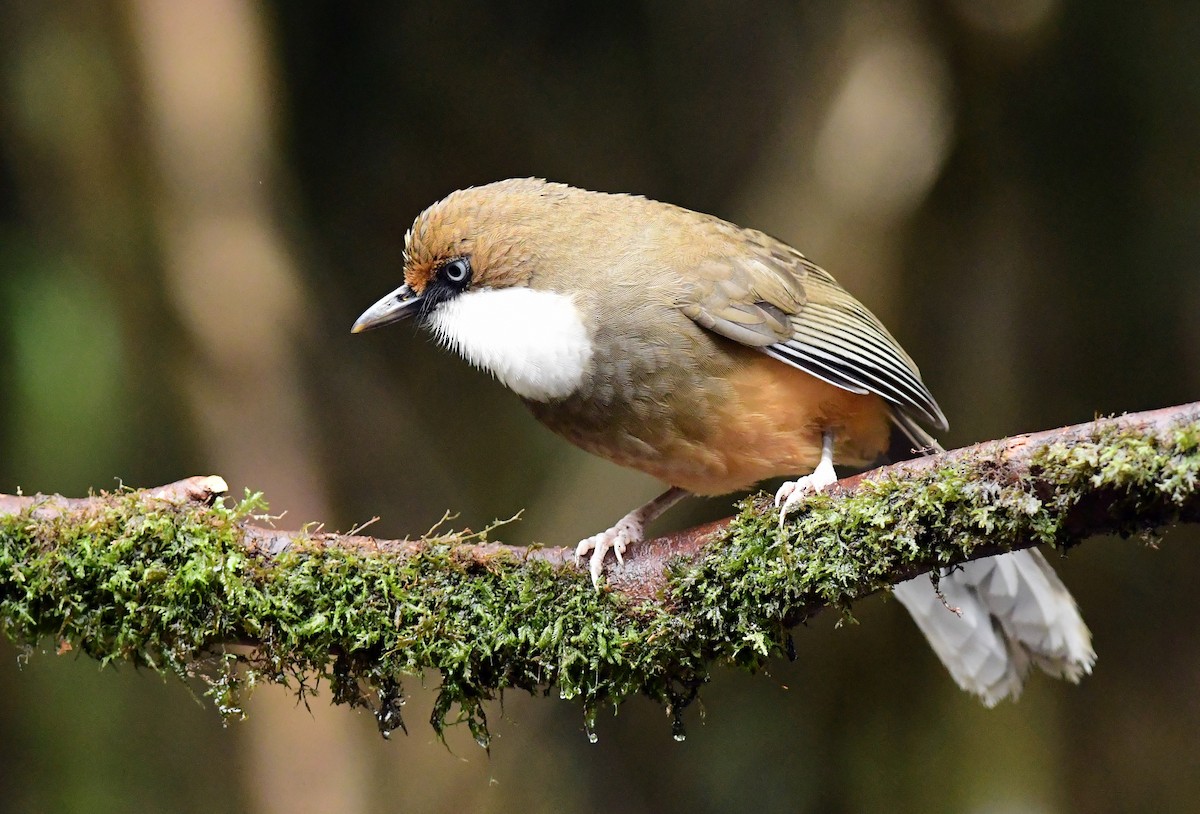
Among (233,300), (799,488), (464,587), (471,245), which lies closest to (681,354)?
(799,488)

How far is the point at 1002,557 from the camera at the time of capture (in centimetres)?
322

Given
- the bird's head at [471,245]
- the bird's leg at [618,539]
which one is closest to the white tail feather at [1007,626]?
the bird's leg at [618,539]

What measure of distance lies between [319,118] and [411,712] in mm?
2855

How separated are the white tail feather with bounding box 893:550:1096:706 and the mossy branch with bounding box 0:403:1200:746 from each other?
1.02 metres

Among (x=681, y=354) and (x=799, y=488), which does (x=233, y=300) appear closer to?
(x=681, y=354)

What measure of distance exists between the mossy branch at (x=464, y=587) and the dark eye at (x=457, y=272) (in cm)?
87

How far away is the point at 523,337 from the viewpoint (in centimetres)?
301

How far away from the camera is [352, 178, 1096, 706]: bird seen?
2.94 m

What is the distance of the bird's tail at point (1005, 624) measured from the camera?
324 cm

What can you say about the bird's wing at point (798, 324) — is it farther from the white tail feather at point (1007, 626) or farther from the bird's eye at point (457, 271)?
the bird's eye at point (457, 271)

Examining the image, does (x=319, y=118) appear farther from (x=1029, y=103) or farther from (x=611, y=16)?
(x=1029, y=103)

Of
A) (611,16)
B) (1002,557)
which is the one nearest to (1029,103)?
(611,16)

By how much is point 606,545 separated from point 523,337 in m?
0.62

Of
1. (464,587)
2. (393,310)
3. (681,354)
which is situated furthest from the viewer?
(393,310)
